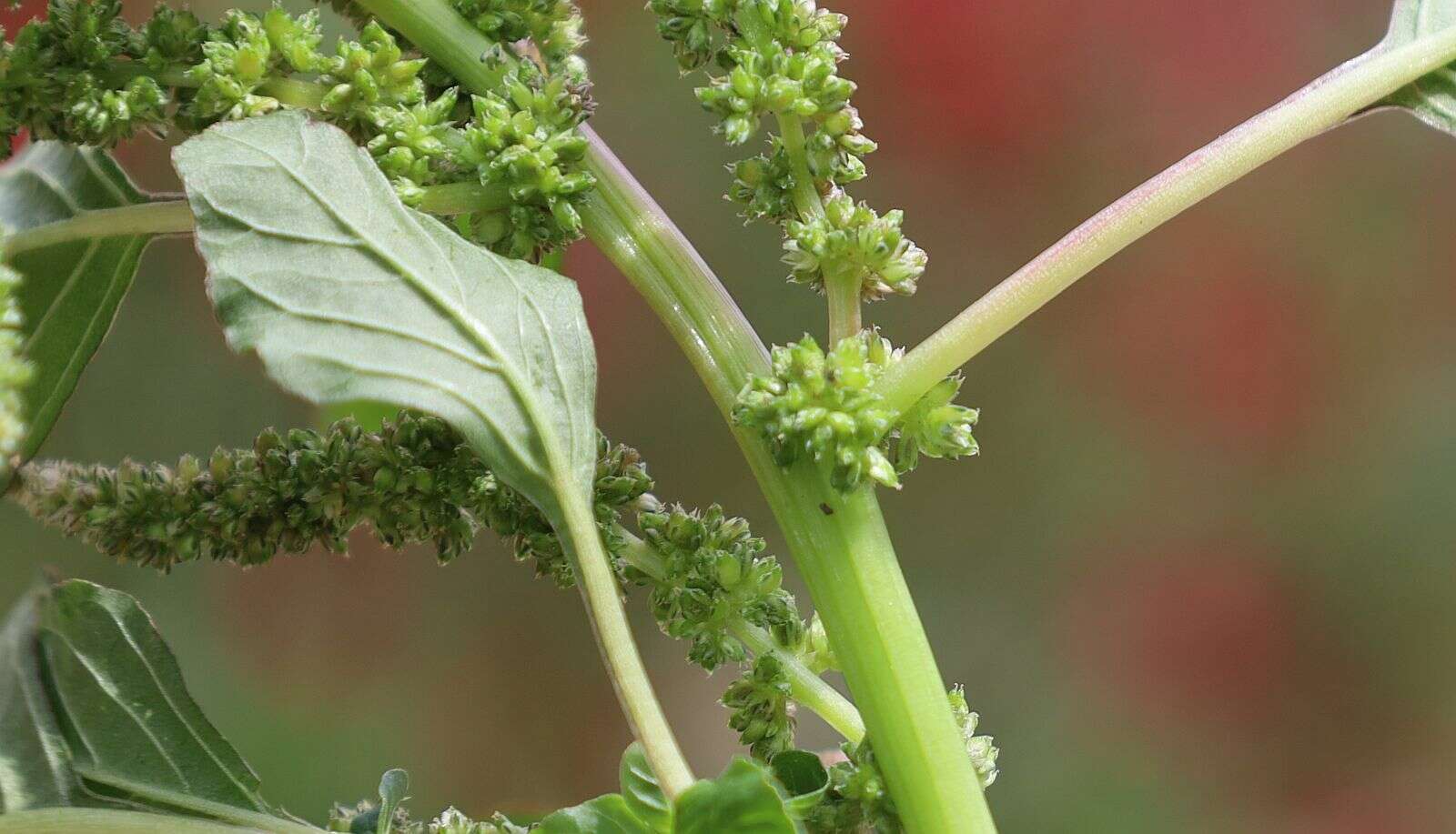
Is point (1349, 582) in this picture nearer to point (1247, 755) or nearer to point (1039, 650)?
point (1247, 755)

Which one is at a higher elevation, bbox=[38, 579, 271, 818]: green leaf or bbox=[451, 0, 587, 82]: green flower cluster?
bbox=[451, 0, 587, 82]: green flower cluster

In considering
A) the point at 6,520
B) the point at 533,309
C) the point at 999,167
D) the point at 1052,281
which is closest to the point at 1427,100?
the point at 1052,281

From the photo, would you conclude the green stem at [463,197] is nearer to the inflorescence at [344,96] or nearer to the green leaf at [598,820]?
the inflorescence at [344,96]

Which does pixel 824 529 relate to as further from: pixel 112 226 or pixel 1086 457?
pixel 1086 457

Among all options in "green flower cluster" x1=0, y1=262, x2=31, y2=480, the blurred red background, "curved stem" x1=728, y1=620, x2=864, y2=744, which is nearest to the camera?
"green flower cluster" x1=0, y1=262, x2=31, y2=480

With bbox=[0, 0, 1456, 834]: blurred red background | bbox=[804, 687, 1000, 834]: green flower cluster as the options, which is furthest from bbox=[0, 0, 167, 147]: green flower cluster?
bbox=[0, 0, 1456, 834]: blurred red background

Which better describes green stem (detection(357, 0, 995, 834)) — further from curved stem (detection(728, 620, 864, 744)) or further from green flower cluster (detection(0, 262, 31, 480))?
green flower cluster (detection(0, 262, 31, 480))
